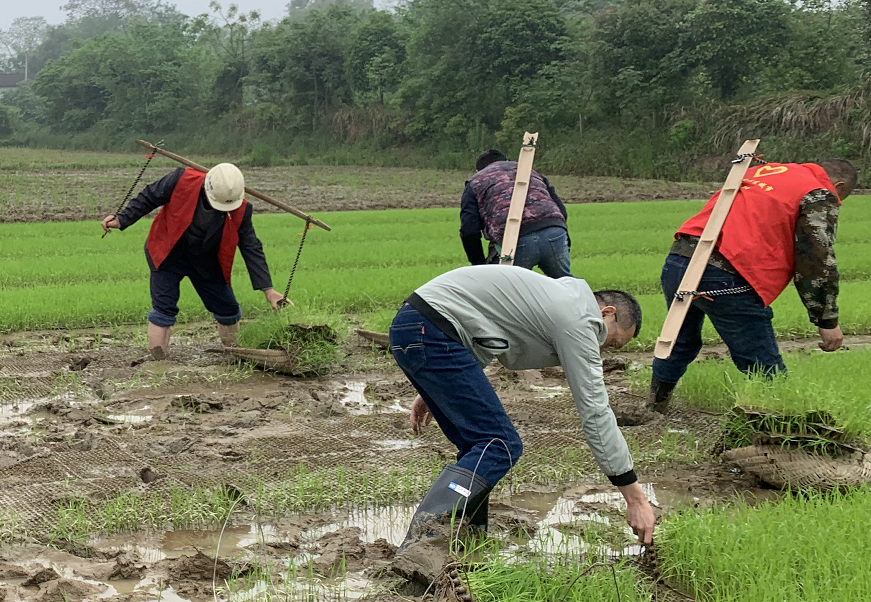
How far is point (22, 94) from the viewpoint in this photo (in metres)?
58.0

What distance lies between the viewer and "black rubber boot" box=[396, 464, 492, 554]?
299 cm

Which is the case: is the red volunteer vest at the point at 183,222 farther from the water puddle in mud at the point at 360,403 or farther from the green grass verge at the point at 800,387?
the green grass verge at the point at 800,387

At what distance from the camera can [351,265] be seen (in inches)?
443

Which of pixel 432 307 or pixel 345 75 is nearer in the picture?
pixel 432 307

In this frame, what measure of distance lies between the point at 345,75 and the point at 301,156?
5.98 metres

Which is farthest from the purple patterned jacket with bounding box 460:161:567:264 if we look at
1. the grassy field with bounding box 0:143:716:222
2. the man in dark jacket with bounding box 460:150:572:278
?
the grassy field with bounding box 0:143:716:222

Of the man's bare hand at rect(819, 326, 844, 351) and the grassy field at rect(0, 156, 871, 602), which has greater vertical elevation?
the man's bare hand at rect(819, 326, 844, 351)

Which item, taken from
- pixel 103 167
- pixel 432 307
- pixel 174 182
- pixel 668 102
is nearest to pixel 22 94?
pixel 103 167

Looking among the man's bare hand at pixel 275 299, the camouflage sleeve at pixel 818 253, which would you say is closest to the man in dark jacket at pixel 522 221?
the man's bare hand at pixel 275 299

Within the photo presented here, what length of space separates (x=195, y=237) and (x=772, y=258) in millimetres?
3725

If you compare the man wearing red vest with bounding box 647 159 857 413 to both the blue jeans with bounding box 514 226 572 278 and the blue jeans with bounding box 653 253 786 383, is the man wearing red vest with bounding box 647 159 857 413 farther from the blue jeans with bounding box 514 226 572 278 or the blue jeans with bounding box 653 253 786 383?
the blue jeans with bounding box 514 226 572 278

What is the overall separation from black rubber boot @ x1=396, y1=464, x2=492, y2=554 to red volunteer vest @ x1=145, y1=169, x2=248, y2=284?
3665 millimetres

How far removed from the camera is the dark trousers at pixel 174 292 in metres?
6.48

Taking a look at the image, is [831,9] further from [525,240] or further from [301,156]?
[525,240]
